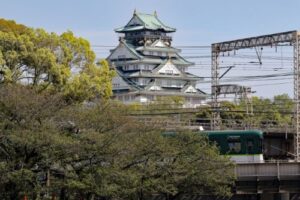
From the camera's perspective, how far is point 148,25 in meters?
103

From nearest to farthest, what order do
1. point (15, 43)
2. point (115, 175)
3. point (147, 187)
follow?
1. point (115, 175)
2. point (147, 187)
3. point (15, 43)

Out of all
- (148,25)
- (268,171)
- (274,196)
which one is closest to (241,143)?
(274,196)

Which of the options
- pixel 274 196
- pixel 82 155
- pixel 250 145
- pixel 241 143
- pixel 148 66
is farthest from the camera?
pixel 148 66

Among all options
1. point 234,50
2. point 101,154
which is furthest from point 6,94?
point 234,50

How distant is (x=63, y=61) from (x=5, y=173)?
516 inches

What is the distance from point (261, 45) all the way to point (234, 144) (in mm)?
8892

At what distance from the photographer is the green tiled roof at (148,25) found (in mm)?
102438

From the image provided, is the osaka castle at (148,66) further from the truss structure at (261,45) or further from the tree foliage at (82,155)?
the tree foliage at (82,155)

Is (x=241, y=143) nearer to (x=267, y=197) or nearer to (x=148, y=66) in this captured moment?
(x=267, y=197)

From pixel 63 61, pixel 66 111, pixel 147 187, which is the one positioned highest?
pixel 63 61

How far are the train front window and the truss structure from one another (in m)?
3.97

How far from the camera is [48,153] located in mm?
29359

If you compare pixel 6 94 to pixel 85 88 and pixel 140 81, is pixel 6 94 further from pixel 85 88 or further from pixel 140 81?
pixel 140 81

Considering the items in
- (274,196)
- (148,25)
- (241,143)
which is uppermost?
(148,25)
